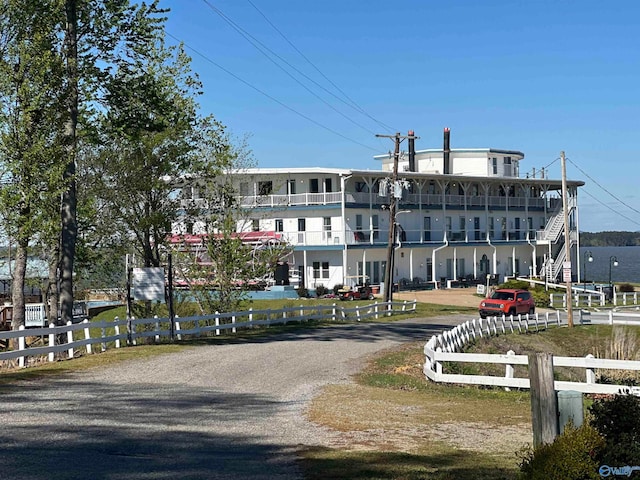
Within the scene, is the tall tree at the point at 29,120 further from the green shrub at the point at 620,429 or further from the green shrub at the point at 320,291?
the green shrub at the point at 320,291

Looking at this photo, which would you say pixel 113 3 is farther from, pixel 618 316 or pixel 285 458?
pixel 618 316

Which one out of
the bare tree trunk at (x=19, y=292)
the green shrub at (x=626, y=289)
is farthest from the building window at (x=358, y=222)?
the bare tree trunk at (x=19, y=292)

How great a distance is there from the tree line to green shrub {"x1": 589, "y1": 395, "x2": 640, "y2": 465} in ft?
63.1

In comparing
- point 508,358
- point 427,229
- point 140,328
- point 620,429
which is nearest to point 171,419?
point 620,429

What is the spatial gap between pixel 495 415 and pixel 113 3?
17604mm

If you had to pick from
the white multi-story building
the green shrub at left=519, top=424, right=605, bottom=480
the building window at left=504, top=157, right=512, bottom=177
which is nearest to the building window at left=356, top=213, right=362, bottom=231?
the white multi-story building

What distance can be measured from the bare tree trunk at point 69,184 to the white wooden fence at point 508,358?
35.7ft

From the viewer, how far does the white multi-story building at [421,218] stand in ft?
203

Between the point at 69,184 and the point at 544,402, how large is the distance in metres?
20.1

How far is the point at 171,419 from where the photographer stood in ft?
44.8

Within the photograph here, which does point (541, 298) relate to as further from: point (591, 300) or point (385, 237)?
point (385, 237)

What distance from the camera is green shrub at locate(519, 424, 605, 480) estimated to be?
7523mm

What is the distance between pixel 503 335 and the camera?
35.9 metres

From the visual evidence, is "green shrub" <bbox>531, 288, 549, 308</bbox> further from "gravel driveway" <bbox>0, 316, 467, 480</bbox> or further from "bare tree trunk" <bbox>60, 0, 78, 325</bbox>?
"bare tree trunk" <bbox>60, 0, 78, 325</bbox>
